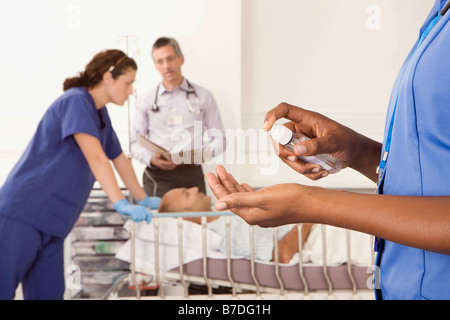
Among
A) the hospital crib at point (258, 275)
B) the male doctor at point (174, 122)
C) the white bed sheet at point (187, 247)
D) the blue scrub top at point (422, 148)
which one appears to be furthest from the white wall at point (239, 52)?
the blue scrub top at point (422, 148)

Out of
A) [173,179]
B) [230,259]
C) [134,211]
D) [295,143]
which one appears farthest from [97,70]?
[295,143]

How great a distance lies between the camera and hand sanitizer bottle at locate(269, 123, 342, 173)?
499 mm

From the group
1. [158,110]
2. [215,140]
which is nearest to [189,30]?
[158,110]

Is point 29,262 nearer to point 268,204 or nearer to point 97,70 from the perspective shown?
point 97,70

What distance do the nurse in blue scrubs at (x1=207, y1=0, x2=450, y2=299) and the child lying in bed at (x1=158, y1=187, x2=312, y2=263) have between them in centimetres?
113

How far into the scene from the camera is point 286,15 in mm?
2742

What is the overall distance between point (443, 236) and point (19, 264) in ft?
4.08

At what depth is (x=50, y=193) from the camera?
139cm

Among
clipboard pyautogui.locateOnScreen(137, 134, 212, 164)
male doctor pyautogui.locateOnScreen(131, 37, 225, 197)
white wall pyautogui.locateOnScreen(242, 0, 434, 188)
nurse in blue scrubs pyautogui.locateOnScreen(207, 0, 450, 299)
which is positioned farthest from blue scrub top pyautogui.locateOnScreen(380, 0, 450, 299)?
white wall pyautogui.locateOnScreen(242, 0, 434, 188)

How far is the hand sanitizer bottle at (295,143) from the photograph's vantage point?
499 mm

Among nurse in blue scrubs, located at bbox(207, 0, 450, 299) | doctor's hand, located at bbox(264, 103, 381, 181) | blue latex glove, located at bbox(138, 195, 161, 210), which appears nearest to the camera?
nurse in blue scrubs, located at bbox(207, 0, 450, 299)

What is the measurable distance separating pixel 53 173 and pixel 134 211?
27 centimetres

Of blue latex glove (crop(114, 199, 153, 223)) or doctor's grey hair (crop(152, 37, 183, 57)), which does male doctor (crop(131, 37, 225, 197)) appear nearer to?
doctor's grey hair (crop(152, 37, 183, 57))

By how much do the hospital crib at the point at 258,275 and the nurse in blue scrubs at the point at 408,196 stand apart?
1025mm
